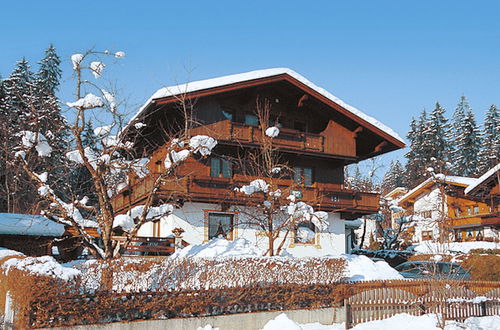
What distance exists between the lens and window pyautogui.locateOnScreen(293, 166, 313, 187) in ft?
87.1

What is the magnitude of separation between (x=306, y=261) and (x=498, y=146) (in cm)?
5786

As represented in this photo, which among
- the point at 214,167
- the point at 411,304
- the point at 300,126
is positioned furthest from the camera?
the point at 300,126

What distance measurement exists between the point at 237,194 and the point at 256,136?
11.2ft

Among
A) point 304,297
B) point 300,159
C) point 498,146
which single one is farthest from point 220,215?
point 498,146

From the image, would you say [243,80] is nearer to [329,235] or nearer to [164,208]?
[329,235]

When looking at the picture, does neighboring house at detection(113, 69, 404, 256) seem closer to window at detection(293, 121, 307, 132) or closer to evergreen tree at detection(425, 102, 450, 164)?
window at detection(293, 121, 307, 132)

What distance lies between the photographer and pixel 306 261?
44.9 feet

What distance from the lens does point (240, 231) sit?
77.6 ft

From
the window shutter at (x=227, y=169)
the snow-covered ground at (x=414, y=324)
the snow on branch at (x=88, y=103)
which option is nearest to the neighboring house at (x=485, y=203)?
the window shutter at (x=227, y=169)

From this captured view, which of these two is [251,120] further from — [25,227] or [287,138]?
[25,227]

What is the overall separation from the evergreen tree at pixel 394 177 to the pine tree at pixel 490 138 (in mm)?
15513

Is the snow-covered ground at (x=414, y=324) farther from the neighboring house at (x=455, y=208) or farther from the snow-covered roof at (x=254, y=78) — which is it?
the neighboring house at (x=455, y=208)

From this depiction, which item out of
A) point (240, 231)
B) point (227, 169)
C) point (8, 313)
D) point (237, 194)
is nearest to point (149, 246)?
point (237, 194)

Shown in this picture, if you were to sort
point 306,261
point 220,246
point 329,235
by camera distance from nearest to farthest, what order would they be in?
point 306,261
point 220,246
point 329,235
